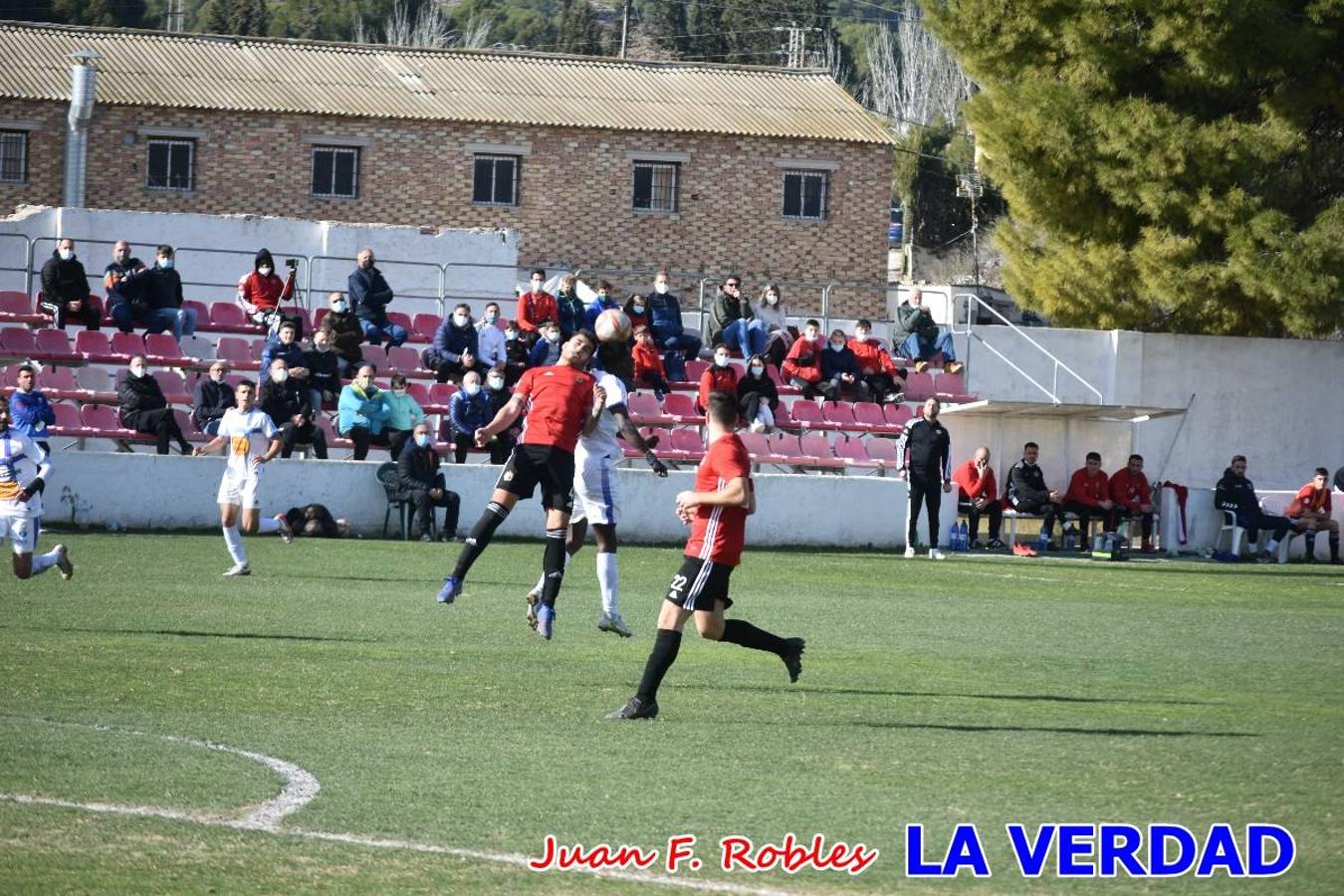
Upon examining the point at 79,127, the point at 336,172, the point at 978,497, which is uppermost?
the point at 79,127

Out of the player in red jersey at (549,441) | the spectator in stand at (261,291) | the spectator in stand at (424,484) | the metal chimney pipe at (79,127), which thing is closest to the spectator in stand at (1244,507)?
the spectator in stand at (424,484)

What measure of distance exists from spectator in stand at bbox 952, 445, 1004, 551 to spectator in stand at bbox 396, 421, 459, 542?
7966 mm

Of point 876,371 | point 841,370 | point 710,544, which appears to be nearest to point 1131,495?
point 876,371

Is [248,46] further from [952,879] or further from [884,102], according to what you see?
[884,102]

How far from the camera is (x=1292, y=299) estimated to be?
34.8m

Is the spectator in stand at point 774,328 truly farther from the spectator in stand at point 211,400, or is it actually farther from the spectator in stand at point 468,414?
the spectator in stand at point 211,400

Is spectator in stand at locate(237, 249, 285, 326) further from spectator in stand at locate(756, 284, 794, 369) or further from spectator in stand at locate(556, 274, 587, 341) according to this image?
spectator in stand at locate(756, 284, 794, 369)

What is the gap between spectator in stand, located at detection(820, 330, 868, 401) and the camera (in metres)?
30.9

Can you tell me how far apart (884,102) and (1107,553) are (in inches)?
2851

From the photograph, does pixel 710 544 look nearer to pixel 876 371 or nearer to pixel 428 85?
pixel 876 371

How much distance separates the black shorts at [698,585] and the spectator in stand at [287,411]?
609 inches

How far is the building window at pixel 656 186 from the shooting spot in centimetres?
4684

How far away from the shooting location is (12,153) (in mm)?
43531

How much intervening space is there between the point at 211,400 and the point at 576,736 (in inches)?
663
